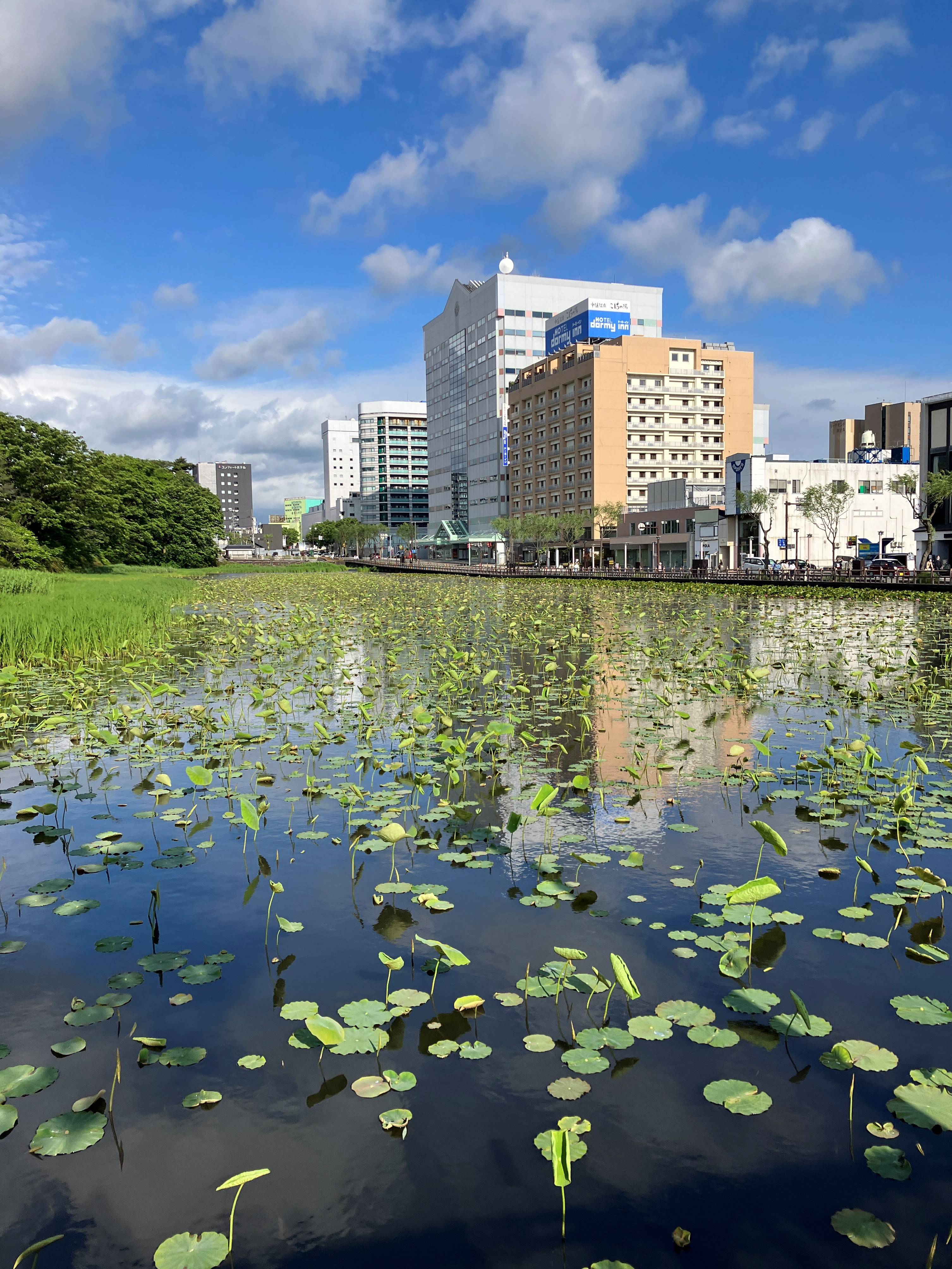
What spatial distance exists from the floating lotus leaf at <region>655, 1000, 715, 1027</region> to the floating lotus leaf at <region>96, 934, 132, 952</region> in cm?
282

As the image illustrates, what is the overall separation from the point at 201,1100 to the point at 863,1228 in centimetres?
233

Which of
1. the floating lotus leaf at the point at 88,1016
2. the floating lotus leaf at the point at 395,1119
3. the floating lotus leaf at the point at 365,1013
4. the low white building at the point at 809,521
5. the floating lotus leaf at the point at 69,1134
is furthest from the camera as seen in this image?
the low white building at the point at 809,521

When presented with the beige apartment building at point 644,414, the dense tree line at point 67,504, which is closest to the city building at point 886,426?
the beige apartment building at point 644,414

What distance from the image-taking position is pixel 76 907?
474 centimetres

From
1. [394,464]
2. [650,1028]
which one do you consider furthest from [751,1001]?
[394,464]

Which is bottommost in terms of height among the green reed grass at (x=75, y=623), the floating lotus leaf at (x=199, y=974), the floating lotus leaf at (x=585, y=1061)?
the floating lotus leaf at (x=585, y=1061)

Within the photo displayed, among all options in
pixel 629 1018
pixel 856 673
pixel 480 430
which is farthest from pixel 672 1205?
pixel 480 430

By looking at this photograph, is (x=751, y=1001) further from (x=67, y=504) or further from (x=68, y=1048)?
(x=67, y=504)

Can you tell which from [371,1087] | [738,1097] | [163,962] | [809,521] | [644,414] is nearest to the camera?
[738,1097]

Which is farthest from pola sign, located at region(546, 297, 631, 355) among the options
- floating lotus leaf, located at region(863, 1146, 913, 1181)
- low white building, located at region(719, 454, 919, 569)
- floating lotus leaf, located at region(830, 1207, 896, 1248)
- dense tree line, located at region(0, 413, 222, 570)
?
floating lotus leaf, located at region(830, 1207, 896, 1248)

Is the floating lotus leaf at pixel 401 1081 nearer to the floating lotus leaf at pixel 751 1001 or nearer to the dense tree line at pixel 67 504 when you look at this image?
the floating lotus leaf at pixel 751 1001

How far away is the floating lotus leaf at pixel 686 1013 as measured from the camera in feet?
11.3

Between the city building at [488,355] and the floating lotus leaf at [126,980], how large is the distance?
10615 centimetres

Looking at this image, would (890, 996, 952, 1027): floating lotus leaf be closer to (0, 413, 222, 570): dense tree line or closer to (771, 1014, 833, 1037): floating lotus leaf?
(771, 1014, 833, 1037): floating lotus leaf
